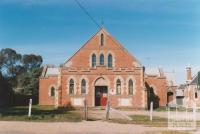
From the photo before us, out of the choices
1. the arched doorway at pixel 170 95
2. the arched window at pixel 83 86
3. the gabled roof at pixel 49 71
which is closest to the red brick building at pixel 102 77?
the arched window at pixel 83 86

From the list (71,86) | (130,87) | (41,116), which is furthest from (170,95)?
(41,116)

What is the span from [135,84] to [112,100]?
367cm

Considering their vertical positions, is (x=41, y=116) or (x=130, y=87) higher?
(x=130, y=87)

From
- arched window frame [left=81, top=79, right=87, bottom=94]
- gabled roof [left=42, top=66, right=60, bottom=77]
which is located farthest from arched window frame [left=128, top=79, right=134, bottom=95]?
gabled roof [left=42, top=66, right=60, bottom=77]

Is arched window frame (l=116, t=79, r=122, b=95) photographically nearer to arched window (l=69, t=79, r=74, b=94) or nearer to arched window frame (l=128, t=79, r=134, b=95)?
arched window frame (l=128, t=79, r=134, b=95)

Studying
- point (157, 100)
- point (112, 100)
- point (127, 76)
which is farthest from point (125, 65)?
point (157, 100)

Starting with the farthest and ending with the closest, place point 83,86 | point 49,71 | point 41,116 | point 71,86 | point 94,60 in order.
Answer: point 49,71, point 94,60, point 83,86, point 71,86, point 41,116

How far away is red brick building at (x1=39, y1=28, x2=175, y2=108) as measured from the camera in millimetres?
50000

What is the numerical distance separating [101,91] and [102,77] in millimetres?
1927

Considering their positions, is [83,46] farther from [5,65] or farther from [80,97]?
[5,65]

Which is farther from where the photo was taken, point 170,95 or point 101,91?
point 170,95

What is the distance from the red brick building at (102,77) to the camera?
5000cm

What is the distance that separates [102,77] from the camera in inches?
1989

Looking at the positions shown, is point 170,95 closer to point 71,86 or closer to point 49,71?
point 49,71
